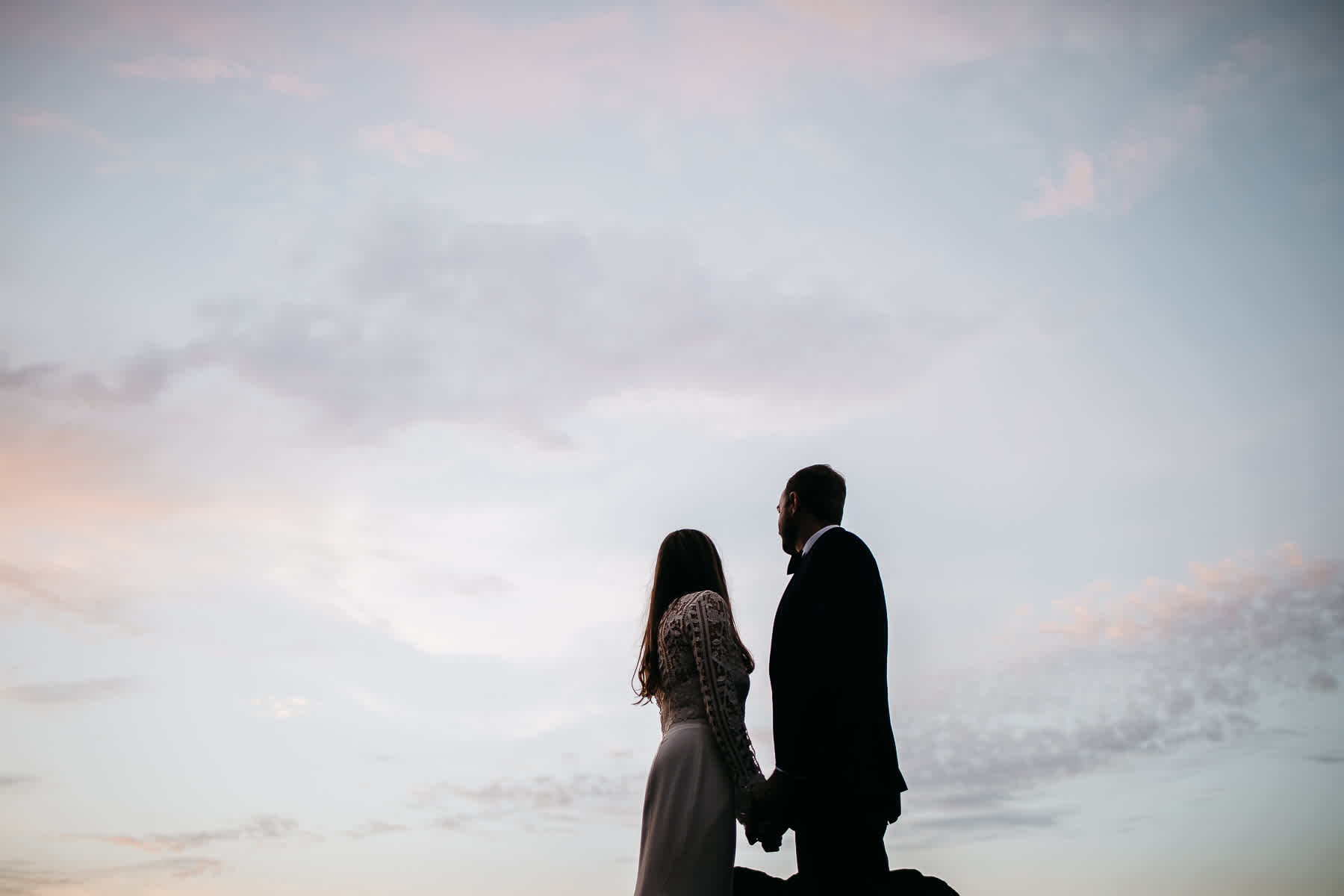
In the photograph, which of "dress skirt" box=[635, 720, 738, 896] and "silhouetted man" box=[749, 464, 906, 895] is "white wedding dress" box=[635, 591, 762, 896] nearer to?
"dress skirt" box=[635, 720, 738, 896]

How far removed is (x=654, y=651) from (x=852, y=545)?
1347 mm

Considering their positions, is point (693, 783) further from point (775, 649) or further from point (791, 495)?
point (791, 495)

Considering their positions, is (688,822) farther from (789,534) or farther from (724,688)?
(789,534)

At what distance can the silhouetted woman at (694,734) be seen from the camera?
506 cm

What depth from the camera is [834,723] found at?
4879mm

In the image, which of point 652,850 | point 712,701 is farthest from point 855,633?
point 652,850

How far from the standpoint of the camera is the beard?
5637 mm

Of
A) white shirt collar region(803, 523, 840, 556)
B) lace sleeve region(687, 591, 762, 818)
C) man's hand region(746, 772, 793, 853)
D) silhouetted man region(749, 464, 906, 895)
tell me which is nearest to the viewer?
silhouetted man region(749, 464, 906, 895)

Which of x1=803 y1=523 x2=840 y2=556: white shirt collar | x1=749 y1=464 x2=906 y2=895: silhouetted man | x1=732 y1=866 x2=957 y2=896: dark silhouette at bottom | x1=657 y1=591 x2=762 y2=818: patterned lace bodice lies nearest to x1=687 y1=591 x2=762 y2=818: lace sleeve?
x1=657 y1=591 x2=762 y2=818: patterned lace bodice

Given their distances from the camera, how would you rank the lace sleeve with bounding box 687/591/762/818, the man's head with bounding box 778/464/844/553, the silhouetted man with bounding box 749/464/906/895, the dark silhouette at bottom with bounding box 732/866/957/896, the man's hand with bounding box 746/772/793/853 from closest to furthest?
the silhouetted man with bounding box 749/464/906/895, the man's hand with bounding box 746/772/793/853, the lace sleeve with bounding box 687/591/762/818, the man's head with bounding box 778/464/844/553, the dark silhouette at bottom with bounding box 732/866/957/896

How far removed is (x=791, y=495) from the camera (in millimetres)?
5660

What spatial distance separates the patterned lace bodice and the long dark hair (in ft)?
0.31

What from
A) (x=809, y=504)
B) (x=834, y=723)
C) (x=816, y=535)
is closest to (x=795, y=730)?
(x=834, y=723)

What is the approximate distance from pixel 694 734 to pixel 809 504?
1.46 metres
